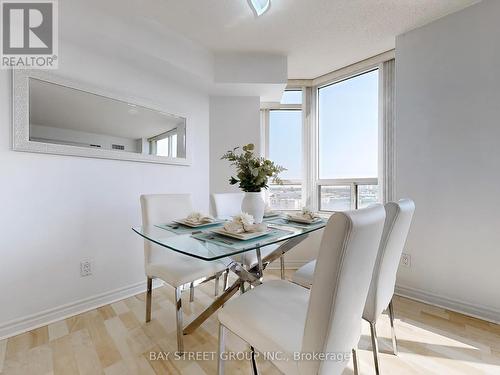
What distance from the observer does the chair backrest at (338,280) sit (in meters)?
0.68

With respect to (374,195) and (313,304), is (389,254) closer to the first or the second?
(313,304)

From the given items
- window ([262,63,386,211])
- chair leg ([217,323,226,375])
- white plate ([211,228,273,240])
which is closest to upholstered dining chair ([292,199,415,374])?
white plate ([211,228,273,240])

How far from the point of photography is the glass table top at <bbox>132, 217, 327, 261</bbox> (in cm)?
110

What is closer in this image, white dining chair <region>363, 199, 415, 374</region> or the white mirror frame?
white dining chair <region>363, 199, 415, 374</region>

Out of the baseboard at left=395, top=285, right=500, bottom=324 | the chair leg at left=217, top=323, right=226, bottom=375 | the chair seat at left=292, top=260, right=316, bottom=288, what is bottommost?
the baseboard at left=395, top=285, right=500, bottom=324

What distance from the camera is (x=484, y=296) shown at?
186 centimetres

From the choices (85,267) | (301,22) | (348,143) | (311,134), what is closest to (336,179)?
(348,143)

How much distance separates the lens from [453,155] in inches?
78.3

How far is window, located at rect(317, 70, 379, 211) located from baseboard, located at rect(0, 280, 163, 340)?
2451 mm

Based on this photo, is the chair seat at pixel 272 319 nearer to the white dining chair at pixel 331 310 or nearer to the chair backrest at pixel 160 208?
the white dining chair at pixel 331 310

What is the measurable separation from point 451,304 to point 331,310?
203 cm

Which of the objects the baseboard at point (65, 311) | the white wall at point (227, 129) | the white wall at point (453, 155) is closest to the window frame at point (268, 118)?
the white wall at point (227, 129)

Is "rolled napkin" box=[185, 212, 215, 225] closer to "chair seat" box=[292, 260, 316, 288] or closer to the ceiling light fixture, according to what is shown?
"chair seat" box=[292, 260, 316, 288]

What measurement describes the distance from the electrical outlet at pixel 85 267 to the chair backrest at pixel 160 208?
60 cm
